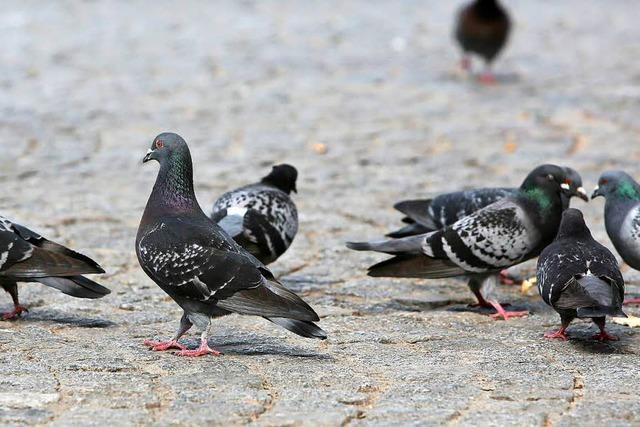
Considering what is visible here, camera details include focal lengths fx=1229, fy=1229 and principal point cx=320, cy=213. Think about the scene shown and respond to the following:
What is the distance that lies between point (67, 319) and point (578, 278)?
246 cm

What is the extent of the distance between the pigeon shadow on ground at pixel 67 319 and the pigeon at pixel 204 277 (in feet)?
1.67

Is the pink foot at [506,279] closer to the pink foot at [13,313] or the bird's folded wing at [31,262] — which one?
the bird's folded wing at [31,262]

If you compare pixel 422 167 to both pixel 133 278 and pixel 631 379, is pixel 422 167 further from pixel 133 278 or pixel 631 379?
pixel 631 379

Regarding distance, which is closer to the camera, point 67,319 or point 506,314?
point 67,319

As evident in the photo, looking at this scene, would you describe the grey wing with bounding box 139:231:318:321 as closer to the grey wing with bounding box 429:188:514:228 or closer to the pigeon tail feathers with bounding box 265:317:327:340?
the pigeon tail feathers with bounding box 265:317:327:340

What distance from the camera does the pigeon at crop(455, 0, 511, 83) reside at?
1319 centimetres

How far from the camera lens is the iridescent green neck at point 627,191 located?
6.62m

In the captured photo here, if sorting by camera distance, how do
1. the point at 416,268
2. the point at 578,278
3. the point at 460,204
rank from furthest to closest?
1. the point at 460,204
2. the point at 416,268
3. the point at 578,278

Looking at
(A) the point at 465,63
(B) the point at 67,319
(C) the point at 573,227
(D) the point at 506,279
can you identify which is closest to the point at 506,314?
(C) the point at 573,227

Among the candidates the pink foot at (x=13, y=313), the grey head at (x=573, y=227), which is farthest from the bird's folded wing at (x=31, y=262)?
the grey head at (x=573, y=227)

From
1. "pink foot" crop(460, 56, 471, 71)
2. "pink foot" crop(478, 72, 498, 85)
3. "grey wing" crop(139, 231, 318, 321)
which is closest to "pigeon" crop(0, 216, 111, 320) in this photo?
"grey wing" crop(139, 231, 318, 321)

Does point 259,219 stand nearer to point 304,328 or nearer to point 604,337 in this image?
point 304,328

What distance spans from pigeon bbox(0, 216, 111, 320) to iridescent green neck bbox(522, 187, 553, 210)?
2.28m

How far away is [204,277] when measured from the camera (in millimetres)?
5316
